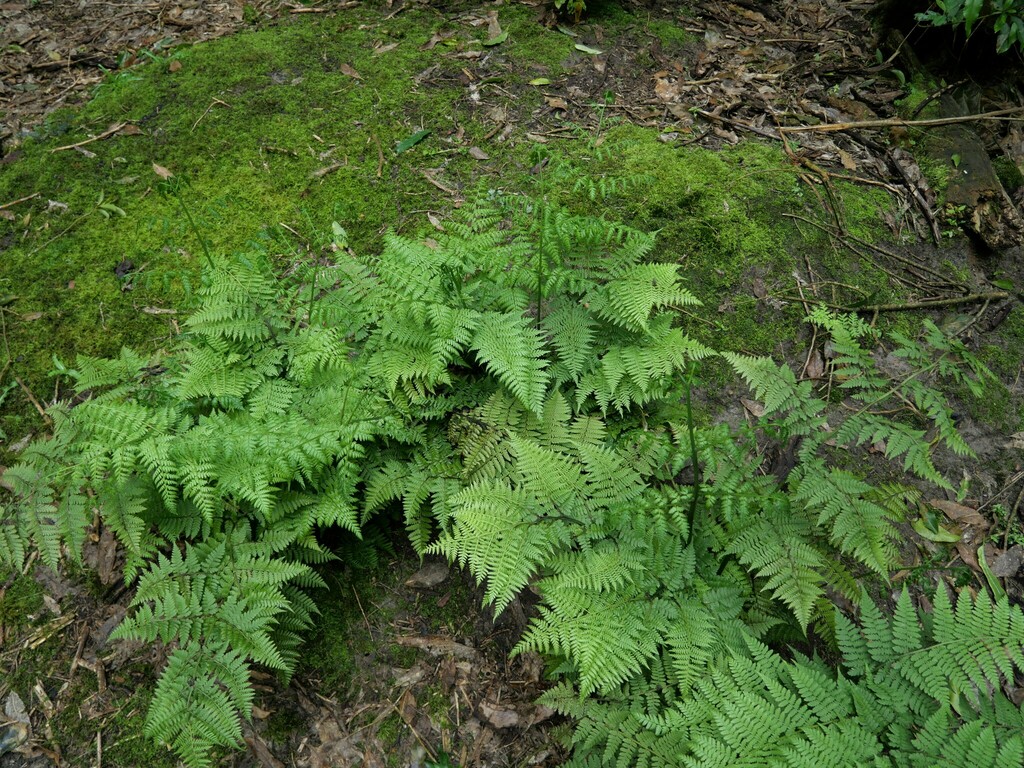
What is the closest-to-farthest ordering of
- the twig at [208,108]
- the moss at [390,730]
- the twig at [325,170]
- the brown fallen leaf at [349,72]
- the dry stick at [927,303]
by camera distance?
the moss at [390,730] < the dry stick at [927,303] < the twig at [325,170] < the twig at [208,108] < the brown fallen leaf at [349,72]

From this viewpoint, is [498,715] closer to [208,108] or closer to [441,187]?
[441,187]

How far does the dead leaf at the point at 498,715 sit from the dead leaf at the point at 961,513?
2.61 metres

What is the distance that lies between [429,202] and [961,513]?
401 cm

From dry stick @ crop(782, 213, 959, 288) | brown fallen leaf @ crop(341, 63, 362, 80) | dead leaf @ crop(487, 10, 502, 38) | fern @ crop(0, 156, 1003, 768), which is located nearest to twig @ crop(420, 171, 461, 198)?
fern @ crop(0, 156, 1003, 768)

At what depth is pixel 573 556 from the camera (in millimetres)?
2994

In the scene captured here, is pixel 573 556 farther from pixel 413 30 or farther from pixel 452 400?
pixel 413 30

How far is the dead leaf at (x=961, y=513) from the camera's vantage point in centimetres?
367

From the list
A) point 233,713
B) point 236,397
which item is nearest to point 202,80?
point 236,397

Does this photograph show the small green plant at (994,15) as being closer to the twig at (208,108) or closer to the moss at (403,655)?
the moss at (403,655)

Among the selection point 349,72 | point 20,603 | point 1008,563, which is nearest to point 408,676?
point 20,603

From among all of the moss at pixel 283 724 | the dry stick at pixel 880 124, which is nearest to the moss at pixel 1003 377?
the dry stick at pixel 880 124

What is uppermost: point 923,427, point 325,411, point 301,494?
point 325,411

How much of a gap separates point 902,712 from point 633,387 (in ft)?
6.03

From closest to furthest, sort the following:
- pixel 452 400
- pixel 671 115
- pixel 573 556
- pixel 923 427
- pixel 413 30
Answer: pixel 573 556, pixel 452 400, pixel 923 427, pixel 671 115, pixel 413 30
